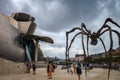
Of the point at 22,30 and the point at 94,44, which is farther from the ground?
the point at 22,30

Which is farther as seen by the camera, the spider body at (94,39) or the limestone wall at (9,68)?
the limestone wall at (9,68)

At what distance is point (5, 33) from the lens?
6481 cm

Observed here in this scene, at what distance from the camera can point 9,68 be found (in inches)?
1453

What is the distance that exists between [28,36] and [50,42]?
6.51m

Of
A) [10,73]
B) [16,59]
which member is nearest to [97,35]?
[10,73]

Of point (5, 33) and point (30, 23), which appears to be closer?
point (5, 33)

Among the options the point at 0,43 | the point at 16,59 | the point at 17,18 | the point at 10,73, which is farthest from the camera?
the point at 17,18

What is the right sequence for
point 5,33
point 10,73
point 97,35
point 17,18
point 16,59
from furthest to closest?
1. point 17,18
2. point 16,59
3. point 5,33
4. point 10,73
5. point 97,35

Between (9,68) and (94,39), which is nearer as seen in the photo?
(94,39)

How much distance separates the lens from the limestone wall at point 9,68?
34003 millimetres

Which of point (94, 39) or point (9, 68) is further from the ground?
point (94, 39)

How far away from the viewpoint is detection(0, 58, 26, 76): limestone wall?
34.0m

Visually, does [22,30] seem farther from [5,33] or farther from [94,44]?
[94,44]

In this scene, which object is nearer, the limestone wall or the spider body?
the spider body
